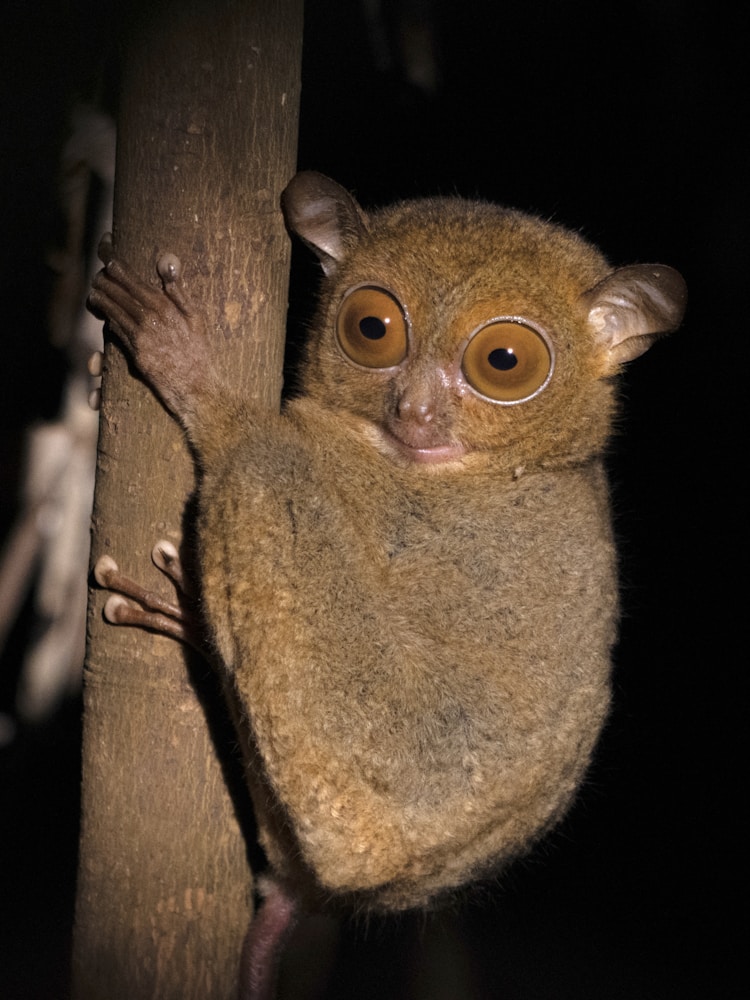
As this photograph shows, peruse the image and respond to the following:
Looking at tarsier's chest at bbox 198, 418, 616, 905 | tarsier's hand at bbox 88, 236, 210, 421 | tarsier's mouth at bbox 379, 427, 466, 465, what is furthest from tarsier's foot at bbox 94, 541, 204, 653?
tarsier's mouth at bbox 379, 427, 466, 465

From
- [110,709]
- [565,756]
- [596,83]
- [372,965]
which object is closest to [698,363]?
[596,83]

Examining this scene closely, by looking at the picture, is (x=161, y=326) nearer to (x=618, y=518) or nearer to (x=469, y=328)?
(x=469, y=328)

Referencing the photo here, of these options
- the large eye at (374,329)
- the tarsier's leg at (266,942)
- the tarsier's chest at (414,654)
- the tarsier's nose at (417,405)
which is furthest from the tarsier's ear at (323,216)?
the tarsier's leg at (266,942)

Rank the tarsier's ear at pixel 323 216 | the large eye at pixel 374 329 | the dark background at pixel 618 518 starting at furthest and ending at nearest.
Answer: the dark background at pixel 618 518
the large eye at pixel 374 329
the tarsier's ear at pixel 323 216

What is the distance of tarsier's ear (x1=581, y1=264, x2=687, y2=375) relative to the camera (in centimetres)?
205

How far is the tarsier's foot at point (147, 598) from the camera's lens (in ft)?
6.05

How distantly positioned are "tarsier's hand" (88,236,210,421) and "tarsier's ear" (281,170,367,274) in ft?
0.91

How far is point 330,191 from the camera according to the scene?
6.72 feet

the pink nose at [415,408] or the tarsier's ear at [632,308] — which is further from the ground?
the tarsier's ear at [632,308]

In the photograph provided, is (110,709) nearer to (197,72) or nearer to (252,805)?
(252,805)

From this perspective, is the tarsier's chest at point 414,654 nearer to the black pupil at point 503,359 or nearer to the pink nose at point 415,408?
the pink nose at point 415,408

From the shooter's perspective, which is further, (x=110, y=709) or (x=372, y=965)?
(x=372, y=965)

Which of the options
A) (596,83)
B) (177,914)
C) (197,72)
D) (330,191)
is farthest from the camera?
(596,83)

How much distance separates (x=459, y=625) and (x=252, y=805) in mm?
611
